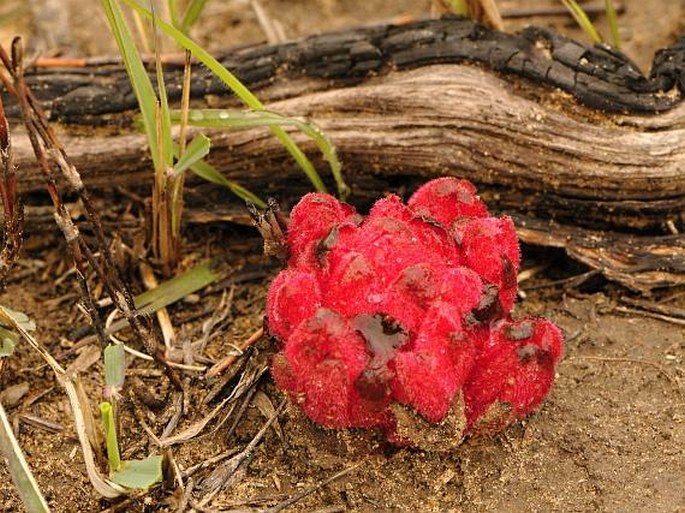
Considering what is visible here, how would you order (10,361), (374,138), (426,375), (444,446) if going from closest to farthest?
(426,375), (444,446), (10,361), (374,138)

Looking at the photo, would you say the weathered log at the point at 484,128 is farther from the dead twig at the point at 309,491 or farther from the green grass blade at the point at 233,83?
the dead twig at the point at 309,491

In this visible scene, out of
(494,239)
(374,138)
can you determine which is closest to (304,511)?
(494,239)

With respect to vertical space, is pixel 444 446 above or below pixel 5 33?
below

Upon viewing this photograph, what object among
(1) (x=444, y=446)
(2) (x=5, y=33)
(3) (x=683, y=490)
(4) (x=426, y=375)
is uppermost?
(2) (x=5, y=33)

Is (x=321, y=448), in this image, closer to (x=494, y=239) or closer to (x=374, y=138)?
(x=494, y=239)

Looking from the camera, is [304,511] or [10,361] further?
[10,361]

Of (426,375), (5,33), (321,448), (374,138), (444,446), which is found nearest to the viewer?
(426,375)

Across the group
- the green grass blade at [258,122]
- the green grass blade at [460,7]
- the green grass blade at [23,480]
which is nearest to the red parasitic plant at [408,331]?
the green grass blade at [258,122]
